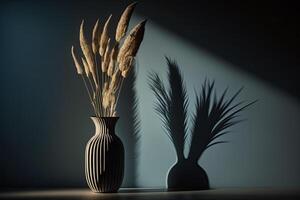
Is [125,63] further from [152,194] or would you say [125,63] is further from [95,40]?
[152,194]

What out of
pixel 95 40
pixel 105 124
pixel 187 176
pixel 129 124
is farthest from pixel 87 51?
pixel 187 176

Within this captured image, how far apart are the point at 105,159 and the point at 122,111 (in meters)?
0.36

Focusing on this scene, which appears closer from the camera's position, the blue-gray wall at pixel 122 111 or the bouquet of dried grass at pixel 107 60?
the bouquet of dried grass at pixel 107 60

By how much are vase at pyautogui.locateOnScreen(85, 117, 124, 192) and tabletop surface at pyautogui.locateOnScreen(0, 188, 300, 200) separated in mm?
51

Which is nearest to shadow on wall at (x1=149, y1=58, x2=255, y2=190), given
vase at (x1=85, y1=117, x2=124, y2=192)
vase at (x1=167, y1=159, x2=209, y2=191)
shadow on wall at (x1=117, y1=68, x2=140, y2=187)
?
vase at (x1=167, y1=159, x2=209, y2=191)

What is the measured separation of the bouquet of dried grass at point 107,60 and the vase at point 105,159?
0.13 m

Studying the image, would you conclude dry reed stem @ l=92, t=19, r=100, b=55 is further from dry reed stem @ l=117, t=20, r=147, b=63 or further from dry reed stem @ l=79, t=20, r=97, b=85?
dry reed stem @ l=117, t=20, r=147, b=63

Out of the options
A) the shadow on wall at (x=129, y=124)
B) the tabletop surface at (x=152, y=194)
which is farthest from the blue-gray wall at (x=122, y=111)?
the tabletop surface at (x=152, y=194)

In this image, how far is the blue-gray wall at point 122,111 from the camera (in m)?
2.46

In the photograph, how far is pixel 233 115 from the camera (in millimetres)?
2475

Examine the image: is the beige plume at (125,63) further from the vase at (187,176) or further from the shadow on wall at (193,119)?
the vase at (187,176)

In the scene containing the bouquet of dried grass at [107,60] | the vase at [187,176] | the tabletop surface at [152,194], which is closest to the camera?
the tabletop surface at [152,194]

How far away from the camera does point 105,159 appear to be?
219cm

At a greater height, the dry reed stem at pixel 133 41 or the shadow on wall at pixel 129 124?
the dry reed stem at pixel 133 41
